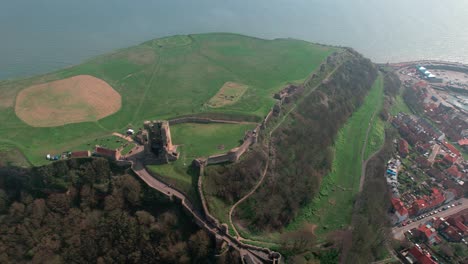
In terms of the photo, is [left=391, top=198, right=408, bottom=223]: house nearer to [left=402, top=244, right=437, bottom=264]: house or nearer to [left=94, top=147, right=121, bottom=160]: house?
[left=402, top=244, right=437, bottom=264]: house

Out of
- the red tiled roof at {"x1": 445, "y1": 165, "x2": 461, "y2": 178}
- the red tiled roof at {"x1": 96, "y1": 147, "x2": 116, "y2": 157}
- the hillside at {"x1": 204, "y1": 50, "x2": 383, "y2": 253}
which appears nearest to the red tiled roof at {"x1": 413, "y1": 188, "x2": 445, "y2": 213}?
the red tiled roof at {"x1": 445, "y1": 165, "x2": 461, "y2": 178}

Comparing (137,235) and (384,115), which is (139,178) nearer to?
(137,235)

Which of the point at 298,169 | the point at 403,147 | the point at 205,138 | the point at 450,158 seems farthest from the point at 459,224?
the point at 205,138

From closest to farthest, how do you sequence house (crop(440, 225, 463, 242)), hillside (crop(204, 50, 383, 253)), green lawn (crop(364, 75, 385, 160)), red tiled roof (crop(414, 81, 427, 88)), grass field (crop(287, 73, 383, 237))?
hillside (crop(204, 50, 383, 253))
grass field (crop(287, 73, 383, 237))
house (crop(440, 225, 463, 242))
green lawn (crop(364, 75, 385, 160))
red tiled roof (crop(414, 81, 427, 88))

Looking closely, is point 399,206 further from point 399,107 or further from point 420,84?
point 420,84

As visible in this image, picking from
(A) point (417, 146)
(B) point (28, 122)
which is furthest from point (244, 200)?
(A) point (417, 146)

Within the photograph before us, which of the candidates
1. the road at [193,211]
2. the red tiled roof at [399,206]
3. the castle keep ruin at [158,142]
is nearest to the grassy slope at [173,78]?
the road at [193,211]
